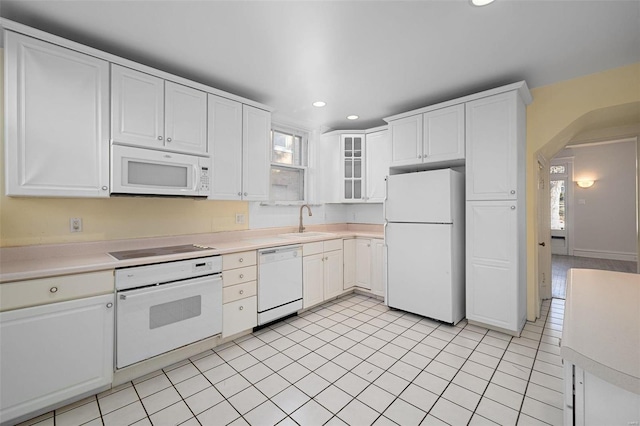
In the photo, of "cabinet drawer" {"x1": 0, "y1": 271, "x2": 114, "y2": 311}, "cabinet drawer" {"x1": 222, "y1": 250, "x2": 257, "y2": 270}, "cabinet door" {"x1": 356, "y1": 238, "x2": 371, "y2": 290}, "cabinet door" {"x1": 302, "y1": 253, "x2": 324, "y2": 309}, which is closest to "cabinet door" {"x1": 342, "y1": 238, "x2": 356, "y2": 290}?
"cabinet door" {"x1": 356, "y1": 238, "x2": 371, "y2": 290}

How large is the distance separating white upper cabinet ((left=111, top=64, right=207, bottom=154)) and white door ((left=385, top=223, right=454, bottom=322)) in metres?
2.40

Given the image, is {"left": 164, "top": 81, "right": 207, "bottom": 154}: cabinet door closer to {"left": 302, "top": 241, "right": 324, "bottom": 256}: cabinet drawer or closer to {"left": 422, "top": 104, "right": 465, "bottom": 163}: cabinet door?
{"left": 302, "top": 241, "right": 324, "bottom": 256}: cabinet drawer

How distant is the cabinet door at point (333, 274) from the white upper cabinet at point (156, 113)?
1992mm

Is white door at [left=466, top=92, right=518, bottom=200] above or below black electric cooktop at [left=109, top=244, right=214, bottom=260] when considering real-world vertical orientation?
above

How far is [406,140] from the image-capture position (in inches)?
134

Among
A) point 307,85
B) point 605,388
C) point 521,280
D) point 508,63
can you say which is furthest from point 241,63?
point 521,280

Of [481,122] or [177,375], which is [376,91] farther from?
[177,375]

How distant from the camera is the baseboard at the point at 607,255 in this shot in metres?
6.01

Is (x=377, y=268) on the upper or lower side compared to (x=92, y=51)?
lower

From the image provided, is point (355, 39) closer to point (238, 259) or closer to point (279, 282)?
point (238, 259)

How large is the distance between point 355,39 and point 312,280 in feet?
8.36

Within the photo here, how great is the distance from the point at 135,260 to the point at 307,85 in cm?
227

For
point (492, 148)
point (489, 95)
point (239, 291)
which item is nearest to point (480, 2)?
point (489, 95)

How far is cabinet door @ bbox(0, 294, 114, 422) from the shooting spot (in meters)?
1.58
